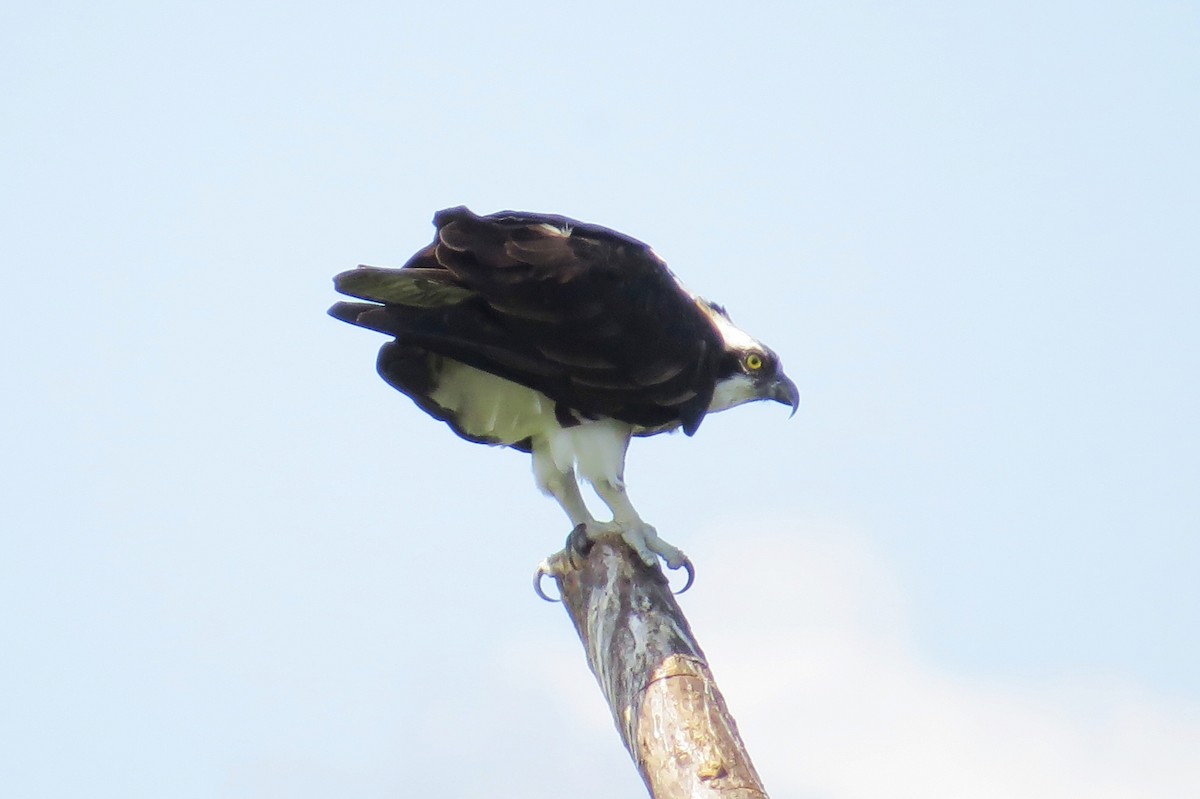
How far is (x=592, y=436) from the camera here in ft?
28.3

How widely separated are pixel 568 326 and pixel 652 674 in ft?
7.48

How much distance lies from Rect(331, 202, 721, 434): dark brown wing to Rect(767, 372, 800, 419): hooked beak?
973 mm

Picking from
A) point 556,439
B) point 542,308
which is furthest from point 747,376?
point 542,308

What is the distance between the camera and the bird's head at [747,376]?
9.06m

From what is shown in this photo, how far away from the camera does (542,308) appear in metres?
8.14

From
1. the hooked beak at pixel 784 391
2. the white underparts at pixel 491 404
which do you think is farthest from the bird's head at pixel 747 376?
the white underparts at pixel 491 404

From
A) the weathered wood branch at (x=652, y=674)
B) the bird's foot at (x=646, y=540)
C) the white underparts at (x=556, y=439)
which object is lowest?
the weathered wood branch at (x=652, y=674)

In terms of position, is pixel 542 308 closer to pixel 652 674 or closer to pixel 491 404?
pixel 491 404

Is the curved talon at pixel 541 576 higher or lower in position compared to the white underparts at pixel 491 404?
lower

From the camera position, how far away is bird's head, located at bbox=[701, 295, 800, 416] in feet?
29.7

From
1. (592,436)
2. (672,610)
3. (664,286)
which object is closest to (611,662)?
(672,610)

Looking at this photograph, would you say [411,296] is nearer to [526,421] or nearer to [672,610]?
[526,421]

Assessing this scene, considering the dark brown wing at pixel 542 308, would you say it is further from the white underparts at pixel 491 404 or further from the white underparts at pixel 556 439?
the white underparts at pixel 491 404

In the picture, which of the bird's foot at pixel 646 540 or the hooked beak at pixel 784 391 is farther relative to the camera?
the hooked beak at pixel 784 391
